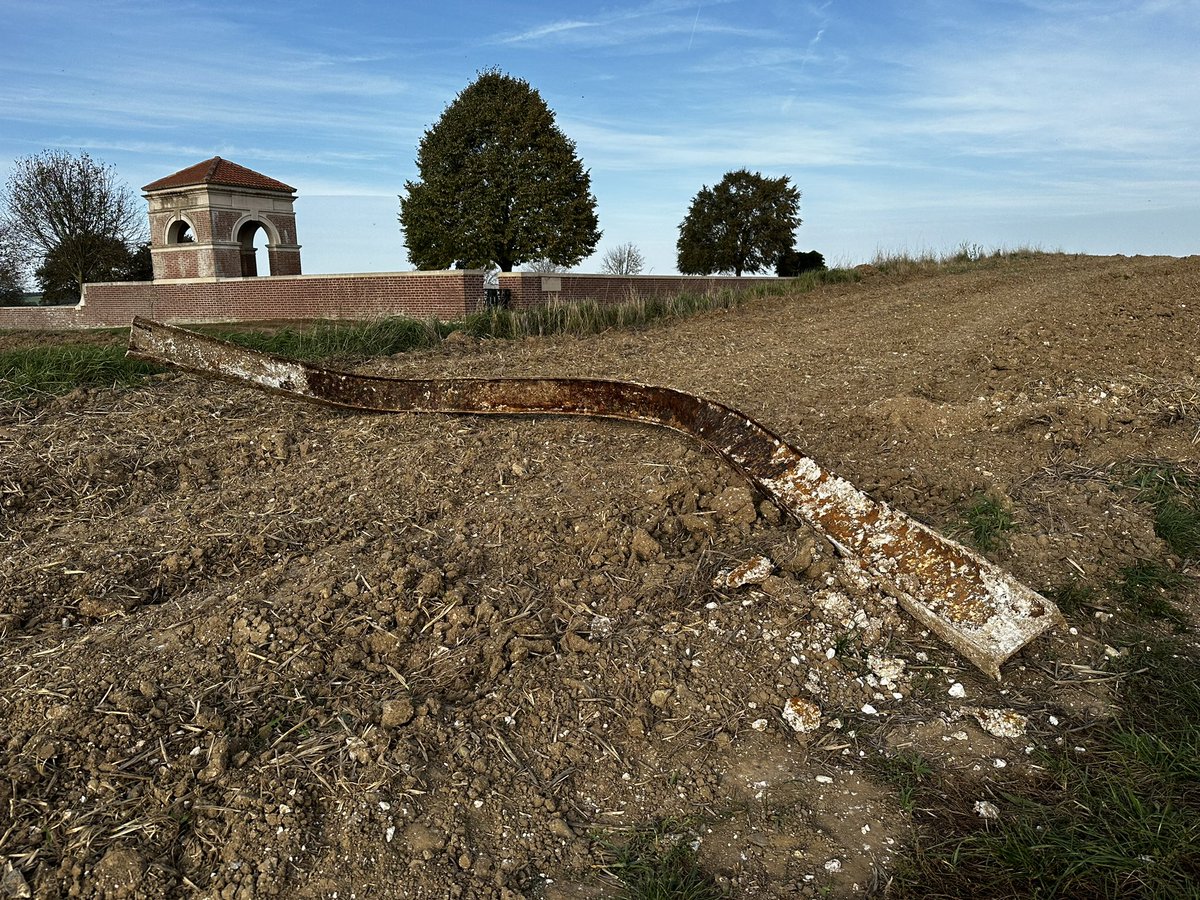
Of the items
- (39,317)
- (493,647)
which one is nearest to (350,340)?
(493,647)

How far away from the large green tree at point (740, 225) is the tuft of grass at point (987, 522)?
34977mm

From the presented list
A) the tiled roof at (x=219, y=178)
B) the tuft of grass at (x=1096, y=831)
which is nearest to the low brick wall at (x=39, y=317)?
the tiled roof at (x=219, y=178)

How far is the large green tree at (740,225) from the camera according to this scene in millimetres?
37406

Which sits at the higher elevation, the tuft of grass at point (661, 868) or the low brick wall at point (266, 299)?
the low brick wall at point (266, 299)

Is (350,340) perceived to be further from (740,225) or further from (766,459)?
(740,225)

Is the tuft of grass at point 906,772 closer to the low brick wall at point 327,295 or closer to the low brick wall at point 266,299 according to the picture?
the low brick wall at point 327,295

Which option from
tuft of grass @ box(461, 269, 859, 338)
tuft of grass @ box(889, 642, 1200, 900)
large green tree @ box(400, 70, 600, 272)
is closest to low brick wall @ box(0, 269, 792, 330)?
tuft of grass @ box(461, 269, 859, 338)

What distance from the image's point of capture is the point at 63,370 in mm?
5133

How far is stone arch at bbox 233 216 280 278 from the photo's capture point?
2923 cm

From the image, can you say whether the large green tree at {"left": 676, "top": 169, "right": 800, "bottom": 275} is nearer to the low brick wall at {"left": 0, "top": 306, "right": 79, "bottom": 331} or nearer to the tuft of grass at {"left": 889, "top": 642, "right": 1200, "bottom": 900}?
the low brick wall at {"left": 0, "top": 306, "right": 79, "bottom": 331}

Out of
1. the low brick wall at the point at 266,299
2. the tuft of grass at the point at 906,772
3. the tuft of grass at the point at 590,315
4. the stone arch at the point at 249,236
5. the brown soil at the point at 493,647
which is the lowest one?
the tuft of grass at the point at 906,772

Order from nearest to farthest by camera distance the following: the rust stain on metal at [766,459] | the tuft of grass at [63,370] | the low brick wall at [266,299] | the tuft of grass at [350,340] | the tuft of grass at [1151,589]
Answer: the rust stain on metal at [766,459] < the tuft of grass at [1151,589] < the tuft of grass at [63,370] < the tuft of grass at [350,340] < the low brick wall at [266,299]

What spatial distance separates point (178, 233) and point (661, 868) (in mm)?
33362

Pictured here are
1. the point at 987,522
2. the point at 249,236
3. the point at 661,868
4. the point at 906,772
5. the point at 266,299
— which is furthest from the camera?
the point at 249,236
